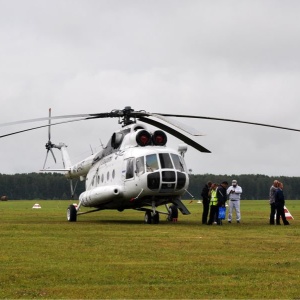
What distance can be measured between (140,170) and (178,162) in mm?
1504

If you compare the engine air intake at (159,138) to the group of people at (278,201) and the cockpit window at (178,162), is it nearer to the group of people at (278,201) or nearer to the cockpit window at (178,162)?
the cockpit window at (178,162)

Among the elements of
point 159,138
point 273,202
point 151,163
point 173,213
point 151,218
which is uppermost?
point 159,138

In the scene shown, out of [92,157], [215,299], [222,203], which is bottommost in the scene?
[215,299]

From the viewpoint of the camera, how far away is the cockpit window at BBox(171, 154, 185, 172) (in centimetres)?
3042

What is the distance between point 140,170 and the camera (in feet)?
100

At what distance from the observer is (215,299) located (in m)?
11.6

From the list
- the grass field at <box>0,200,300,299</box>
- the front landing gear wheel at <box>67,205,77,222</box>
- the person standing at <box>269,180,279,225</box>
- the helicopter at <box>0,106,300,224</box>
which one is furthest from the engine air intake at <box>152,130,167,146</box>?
the grass field at <box>0,200,300,299</box>

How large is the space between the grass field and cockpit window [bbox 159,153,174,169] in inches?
254

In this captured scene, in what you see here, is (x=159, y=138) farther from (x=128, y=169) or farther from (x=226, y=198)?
(x=226, y=198)

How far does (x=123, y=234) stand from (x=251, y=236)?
155 inches

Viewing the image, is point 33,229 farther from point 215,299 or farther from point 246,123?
point 215,299

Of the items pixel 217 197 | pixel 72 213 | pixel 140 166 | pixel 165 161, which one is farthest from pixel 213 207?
pixel 72 213

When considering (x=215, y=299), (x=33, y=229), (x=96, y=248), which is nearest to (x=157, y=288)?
(x=215, y=299)

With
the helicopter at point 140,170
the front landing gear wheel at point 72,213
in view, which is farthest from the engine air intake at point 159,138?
the front landing gear wheel at point 72,213
